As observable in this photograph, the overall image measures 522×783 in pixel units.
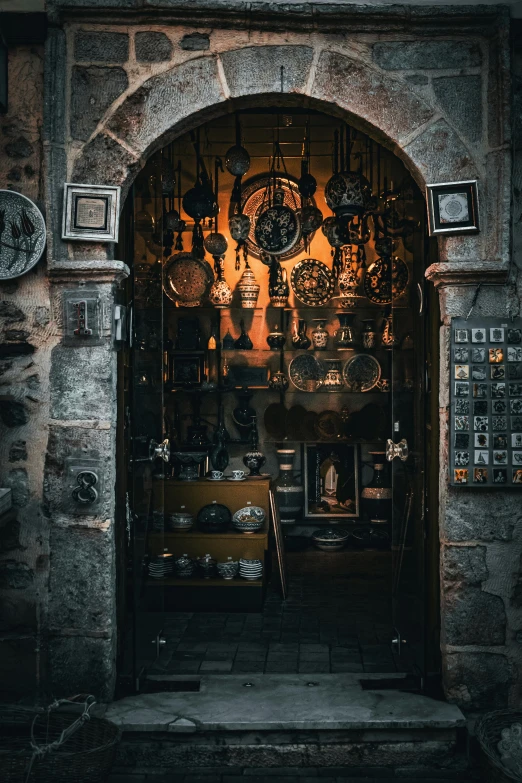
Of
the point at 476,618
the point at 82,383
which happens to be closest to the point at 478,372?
the point at 476,618

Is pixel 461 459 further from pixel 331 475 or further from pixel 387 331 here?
pixel 331 475

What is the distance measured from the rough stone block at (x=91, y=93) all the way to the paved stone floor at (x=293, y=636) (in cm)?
285

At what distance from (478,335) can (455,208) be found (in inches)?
25.8

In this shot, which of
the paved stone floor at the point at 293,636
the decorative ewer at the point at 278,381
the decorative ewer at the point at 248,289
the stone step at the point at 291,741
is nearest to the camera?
the stone step at the point at 291,741

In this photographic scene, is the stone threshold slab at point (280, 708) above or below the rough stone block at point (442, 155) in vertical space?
below

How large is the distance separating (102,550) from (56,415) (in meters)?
0.73

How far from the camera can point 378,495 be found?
770 cm

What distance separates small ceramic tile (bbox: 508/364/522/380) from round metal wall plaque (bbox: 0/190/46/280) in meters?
2.46

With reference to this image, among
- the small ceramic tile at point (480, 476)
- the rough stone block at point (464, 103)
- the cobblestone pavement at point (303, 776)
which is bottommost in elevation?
the cobblestone pavement at point (303, 776)

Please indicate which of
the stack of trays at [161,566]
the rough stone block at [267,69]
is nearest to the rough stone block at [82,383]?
the stack of trays at [161,566]

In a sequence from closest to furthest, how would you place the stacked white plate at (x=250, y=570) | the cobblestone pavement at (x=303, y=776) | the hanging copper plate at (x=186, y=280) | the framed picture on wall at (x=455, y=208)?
the cobblestone pavement at (x=303, y=776)
the framed picture on wall at (x=455, y=208)
the stacked white plate at (x=250, y=570)
the hanging copper plate at (x=186, y=280)

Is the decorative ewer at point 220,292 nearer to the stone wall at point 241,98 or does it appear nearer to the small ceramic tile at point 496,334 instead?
the stone wall at point 241,98

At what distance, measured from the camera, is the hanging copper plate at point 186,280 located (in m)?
7.30

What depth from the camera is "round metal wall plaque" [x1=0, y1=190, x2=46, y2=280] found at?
13.1ft
